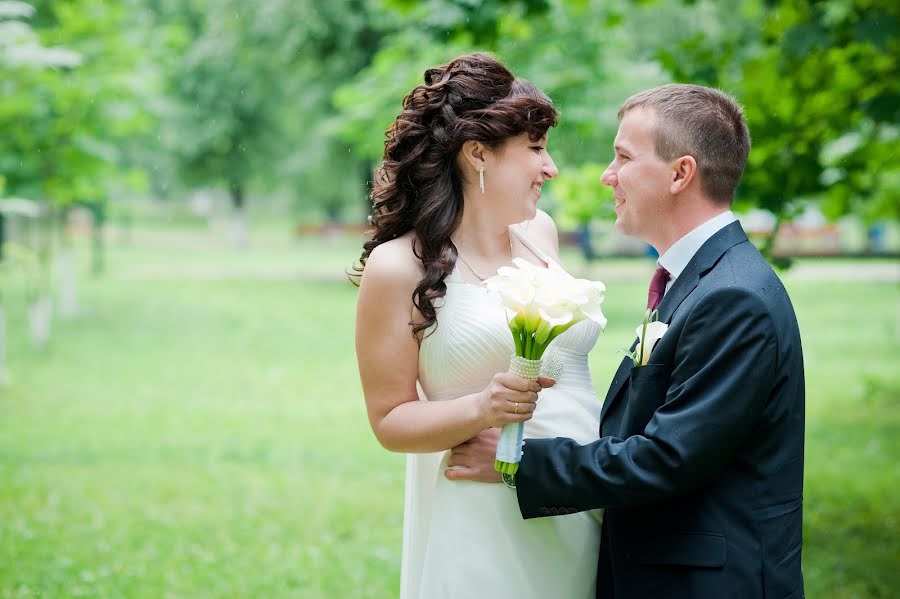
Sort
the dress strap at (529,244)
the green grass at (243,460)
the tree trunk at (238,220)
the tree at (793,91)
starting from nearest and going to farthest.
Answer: the dress strap at (529,244) → the tree at (793,91) → the green grass at (243,460) → the tree trunk at (238,220)

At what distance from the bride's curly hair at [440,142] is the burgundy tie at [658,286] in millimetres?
613

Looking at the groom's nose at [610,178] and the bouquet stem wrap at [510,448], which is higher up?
the groom's nose at [610,178]

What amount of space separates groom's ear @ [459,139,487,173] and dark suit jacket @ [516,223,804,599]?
31.4 inches

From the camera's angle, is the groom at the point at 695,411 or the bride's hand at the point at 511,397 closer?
the groom at the point at 695,411

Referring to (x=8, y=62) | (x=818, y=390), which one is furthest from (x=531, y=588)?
(x=818, y=390)

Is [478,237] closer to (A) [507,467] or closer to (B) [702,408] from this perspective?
(A) [507,467]

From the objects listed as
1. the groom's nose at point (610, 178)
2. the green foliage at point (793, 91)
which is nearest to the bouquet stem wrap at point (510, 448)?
the groom's nose at point (610, 178)

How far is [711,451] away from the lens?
2.42 m

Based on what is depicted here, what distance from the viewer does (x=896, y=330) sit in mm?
18688

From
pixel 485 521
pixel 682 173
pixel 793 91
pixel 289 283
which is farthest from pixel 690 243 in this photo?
pixel 289 283

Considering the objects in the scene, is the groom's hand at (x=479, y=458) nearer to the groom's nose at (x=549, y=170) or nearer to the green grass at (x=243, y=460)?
the groom's nose at (x=549, y=170)

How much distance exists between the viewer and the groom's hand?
2938 millimetres

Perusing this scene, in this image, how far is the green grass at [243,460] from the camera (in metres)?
6.73

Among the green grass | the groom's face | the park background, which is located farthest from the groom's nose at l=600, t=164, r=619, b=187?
the green grass
